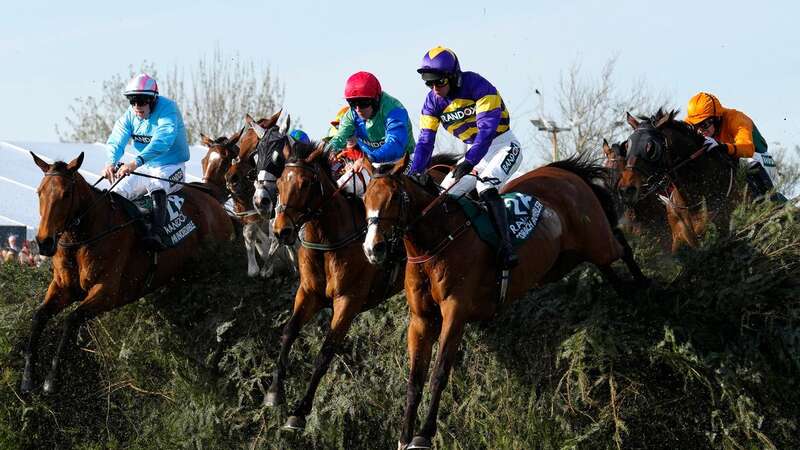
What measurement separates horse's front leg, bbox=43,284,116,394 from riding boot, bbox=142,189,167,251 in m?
0.61

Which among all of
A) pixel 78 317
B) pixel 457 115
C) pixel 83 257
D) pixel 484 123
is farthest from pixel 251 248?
pixel 484 123

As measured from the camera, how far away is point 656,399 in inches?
294

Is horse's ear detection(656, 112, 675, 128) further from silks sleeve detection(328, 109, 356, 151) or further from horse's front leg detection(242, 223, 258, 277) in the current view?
horse's front leg detection(242, 223, 258, 277)

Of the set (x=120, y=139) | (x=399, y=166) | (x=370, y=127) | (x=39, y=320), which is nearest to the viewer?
(x=399, y=166)

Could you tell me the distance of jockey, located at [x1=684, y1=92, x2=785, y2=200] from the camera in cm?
1027

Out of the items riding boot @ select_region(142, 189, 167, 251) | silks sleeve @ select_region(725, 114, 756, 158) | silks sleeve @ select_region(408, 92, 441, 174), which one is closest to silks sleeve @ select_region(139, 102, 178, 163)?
riding boot @ select_region(142, 189, 167, 251)

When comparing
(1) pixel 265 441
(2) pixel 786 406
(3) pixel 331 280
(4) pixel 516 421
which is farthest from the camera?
(1) pixel 265 441

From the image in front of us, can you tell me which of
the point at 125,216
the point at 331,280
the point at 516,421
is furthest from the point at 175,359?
the point at 516,421

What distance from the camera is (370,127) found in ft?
29.9

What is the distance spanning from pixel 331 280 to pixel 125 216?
252 centimetres

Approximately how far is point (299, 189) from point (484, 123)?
4.71 ft

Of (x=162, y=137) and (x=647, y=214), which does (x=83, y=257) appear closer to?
(x=162, y=137)

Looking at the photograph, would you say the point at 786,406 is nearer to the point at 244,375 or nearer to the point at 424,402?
the point at 424,402

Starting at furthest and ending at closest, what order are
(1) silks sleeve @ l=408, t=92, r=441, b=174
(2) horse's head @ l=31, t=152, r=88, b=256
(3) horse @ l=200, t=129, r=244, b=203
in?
(3) horse @ l=200, t=129, r=244, b=203, (2) horse's head @ l=31, t=152, r=88, b=256, (1) silks sleeve @ l=408, t=92, r=441, b=174
